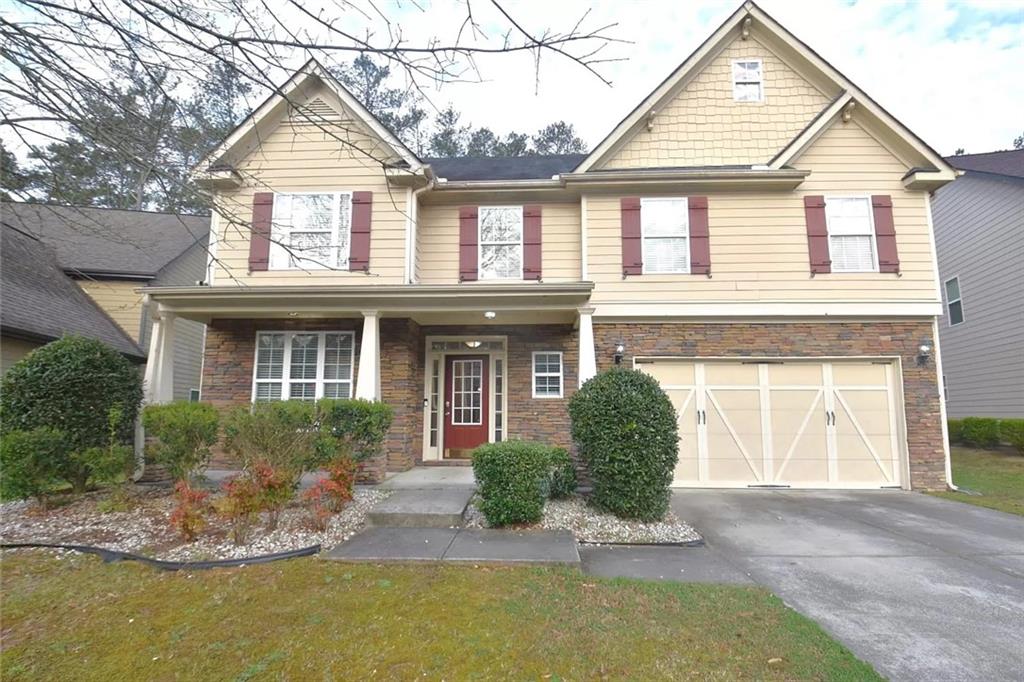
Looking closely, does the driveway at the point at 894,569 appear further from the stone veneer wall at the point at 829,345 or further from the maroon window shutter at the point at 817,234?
the maroon window shutter at the point at 817,234

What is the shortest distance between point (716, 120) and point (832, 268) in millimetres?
3578

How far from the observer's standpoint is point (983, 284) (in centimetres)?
1230

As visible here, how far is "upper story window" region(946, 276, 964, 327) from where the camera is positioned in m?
13.1

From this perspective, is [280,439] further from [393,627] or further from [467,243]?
[467,243]

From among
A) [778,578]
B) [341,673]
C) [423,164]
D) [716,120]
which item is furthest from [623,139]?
[341,673]

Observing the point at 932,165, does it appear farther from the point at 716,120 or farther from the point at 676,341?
the point at 676,341

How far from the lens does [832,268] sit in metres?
8.34

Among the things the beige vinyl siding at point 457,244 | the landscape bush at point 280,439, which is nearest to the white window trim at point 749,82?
the beige vinyl siding at point 457,244

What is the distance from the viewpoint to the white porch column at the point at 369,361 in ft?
23.8

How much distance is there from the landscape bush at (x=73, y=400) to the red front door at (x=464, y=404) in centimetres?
491

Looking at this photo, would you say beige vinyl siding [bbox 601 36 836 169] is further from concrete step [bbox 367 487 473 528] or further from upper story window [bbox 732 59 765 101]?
concrete step [bbox 367 487 473 528]

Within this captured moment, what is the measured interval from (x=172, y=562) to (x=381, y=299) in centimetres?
430

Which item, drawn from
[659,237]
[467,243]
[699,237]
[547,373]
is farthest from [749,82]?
[547,373]

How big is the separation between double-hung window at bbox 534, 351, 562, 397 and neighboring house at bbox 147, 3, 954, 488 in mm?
27
